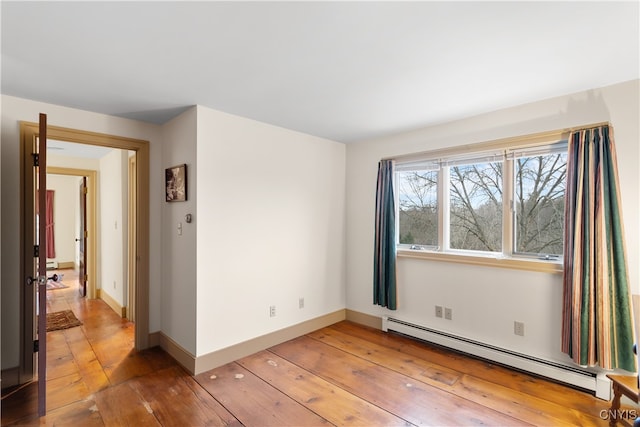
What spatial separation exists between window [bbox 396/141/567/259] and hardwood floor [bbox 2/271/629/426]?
117 centimetres

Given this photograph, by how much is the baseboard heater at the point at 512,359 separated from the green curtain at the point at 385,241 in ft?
0.96

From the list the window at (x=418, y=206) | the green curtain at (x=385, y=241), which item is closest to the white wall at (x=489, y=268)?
the green curtain at (x=385, y=241)

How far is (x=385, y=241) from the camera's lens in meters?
3.71

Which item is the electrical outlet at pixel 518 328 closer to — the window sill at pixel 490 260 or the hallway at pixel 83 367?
the window sill at pixel 490 260

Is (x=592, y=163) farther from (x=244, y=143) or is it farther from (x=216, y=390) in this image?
(x=216, y=390)

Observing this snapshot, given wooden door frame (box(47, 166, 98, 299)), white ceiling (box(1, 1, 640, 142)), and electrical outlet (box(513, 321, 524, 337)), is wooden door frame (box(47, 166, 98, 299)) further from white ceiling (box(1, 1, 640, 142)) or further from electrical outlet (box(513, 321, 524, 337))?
electrical outlet (box(513, 321, 524, 337))

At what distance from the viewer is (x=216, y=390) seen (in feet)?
8.23

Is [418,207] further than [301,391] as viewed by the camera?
Yes

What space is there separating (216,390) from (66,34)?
8.51 feet

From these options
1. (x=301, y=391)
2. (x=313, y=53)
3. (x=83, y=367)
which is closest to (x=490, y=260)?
(x=301, y=391)

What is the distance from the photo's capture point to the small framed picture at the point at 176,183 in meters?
2.92

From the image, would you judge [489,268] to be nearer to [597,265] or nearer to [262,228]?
[597,265]

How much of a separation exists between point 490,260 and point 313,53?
250 cm

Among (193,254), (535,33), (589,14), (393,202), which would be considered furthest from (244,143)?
(589,14)
